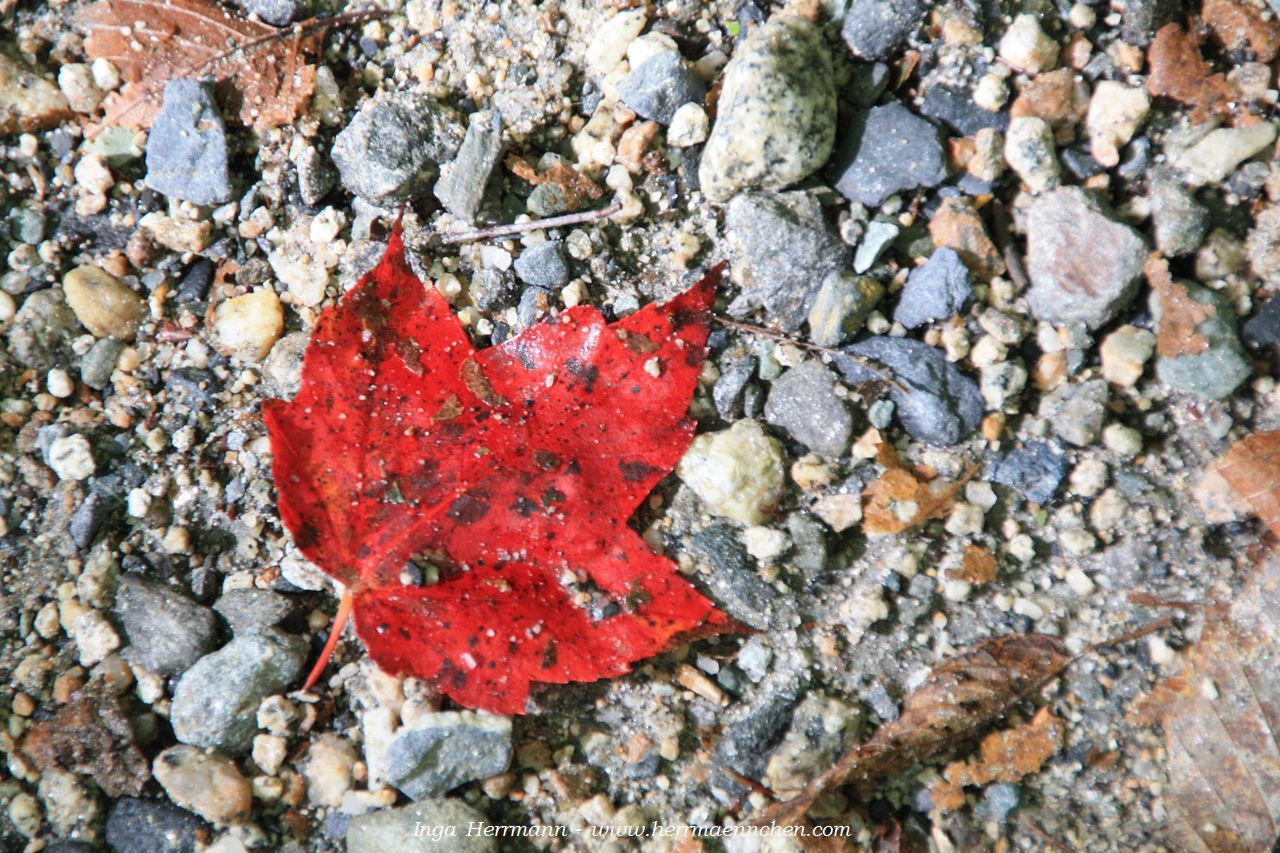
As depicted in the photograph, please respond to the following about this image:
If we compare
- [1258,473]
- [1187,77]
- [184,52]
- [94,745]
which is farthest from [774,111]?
[94,745]

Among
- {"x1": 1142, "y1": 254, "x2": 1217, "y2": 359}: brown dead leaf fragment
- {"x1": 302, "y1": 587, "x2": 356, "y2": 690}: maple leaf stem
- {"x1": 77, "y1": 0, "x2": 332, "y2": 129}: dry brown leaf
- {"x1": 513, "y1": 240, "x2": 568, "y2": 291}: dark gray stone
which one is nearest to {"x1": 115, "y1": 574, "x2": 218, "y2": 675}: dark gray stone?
{"x1": 302, "y1": 587, "x2": 356, "y2": 690}: maple leaf stem

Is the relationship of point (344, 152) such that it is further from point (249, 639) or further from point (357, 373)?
point (249, 639)

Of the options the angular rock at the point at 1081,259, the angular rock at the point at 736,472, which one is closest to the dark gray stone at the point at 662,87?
the angular rock at the point at 736,472

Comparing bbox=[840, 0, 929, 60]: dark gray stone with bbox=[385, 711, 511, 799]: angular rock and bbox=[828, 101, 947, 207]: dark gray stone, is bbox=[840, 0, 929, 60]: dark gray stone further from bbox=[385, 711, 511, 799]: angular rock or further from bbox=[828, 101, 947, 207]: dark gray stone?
bbox=[385, 711, 511, 799]: angular rock

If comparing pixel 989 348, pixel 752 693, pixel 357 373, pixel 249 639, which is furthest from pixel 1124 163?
pixel 249 639

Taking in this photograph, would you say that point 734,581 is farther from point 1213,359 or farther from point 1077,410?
point 1213,359
